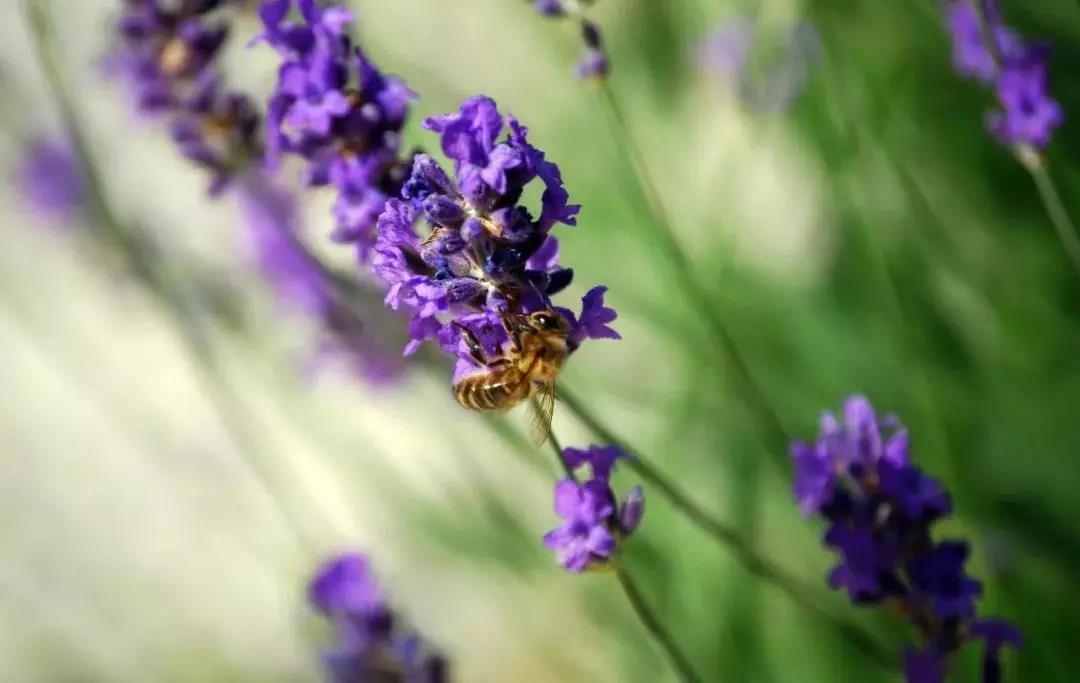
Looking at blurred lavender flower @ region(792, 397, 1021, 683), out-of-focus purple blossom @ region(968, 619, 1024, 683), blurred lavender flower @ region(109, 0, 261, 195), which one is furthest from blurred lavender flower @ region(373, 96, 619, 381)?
blurred lavender flower @ region(109, 0, 261, 195)

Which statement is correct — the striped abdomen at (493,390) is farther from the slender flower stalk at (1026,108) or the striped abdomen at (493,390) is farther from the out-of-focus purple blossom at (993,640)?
the slender flower stalk at (1026,108)

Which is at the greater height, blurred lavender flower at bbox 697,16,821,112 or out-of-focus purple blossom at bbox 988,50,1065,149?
blurred lavender flower at bbox 697,16,821,112

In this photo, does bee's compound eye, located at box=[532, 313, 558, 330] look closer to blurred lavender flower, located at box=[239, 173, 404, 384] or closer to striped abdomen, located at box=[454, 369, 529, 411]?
striped abdomen, located at box=[454, 369, 529, 411]

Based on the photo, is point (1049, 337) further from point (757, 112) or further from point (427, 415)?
point (427, 415)

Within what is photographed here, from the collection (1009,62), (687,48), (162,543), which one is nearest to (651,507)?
(1009,62)

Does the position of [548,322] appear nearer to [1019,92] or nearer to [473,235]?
[473,235]

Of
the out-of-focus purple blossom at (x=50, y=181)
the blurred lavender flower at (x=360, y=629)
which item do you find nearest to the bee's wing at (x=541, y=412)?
the blurred lavender flower at (x=360, y=629)

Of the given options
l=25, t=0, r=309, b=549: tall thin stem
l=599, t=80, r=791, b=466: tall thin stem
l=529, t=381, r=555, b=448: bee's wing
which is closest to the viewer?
l=529, t=381, r=555, b=448: bee's wing
